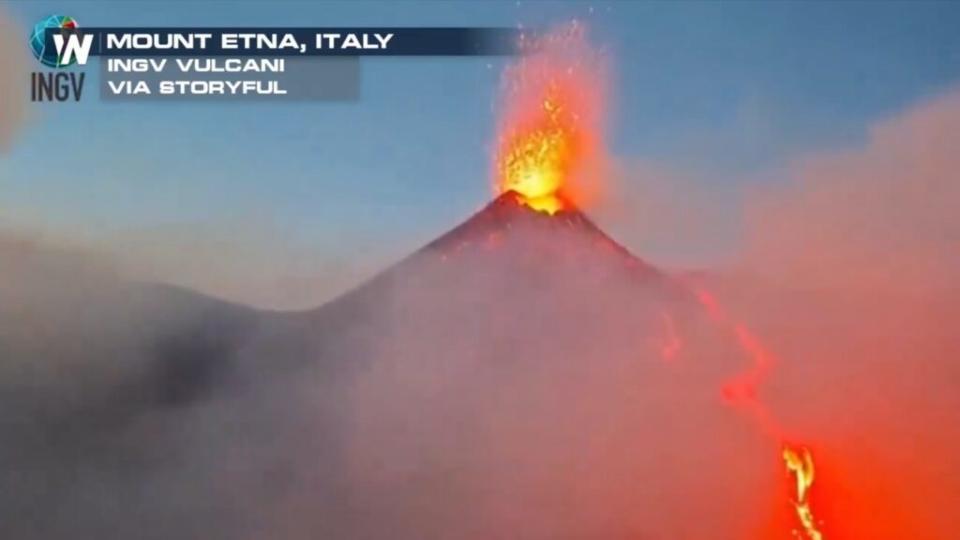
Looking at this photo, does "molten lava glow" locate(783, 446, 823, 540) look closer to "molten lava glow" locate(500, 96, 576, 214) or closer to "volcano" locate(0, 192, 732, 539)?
"volcano" locate(0, 192, 732, 539)

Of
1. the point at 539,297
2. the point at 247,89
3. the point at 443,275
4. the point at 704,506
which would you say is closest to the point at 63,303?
the point at 247,89

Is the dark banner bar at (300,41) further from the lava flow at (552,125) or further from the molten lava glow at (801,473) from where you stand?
the molten lava glow at (801,473)

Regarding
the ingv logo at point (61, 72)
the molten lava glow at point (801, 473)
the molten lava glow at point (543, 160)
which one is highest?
the ingv logo at point (61, 72)

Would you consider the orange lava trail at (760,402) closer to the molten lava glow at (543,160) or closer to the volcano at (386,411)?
the volcano at (386,411)

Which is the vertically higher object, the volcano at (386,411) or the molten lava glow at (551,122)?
the molten lava glow at (551,122)

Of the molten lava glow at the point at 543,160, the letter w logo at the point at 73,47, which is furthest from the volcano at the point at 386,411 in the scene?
the letter w logo at the point at 73,47
